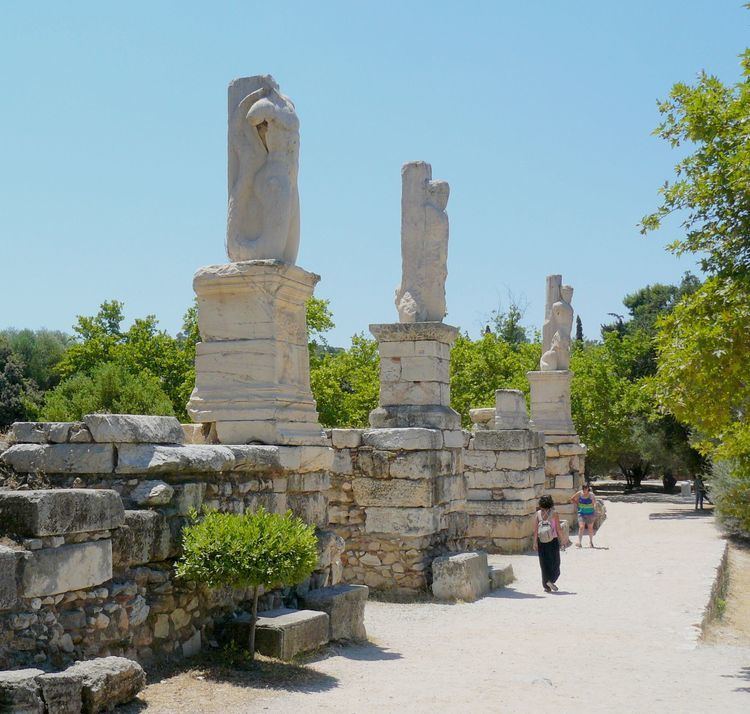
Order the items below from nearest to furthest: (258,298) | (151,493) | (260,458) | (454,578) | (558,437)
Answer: (151,493), (260,458), (258,298), (454,578), (558,437)

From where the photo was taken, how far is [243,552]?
18.7ft

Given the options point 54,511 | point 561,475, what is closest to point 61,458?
point 54,511

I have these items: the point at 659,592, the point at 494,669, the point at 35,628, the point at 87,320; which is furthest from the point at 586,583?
the point at 87,320

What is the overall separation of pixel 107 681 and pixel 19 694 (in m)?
0.60

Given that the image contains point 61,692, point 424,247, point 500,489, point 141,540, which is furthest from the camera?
point 500,489

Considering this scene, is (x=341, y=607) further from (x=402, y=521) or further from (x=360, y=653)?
(x=402, y=521)

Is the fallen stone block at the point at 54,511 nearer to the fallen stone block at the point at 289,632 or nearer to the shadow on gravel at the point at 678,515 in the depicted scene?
the fallen stone block at the point at 289,632

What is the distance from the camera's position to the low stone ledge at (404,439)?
10422 mm

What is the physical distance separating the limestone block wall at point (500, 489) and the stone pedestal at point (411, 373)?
382cm

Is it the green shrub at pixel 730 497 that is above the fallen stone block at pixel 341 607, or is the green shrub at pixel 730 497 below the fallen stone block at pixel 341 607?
above

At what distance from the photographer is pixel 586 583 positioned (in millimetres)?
11727

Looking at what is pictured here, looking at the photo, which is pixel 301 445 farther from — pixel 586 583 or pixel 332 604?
pixel 586 583

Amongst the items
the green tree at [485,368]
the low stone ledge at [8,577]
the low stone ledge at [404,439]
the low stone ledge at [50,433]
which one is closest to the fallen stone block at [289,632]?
the low stone ledge at [50,433]

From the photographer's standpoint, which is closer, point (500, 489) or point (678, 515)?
point (500, 489)
